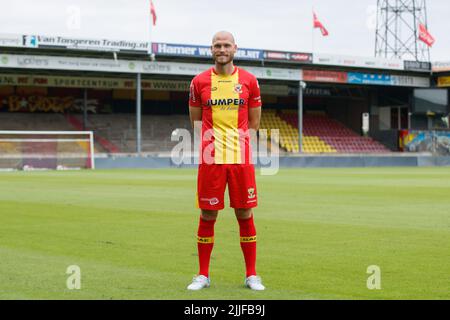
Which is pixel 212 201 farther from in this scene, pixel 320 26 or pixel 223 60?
pixel 320 26

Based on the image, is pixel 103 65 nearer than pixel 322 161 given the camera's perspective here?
Yes

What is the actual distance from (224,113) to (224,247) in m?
3.43

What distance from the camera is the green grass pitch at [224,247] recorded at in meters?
7.89

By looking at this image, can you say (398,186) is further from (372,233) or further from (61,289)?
(61,289)

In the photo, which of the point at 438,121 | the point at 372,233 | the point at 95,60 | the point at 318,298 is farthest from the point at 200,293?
the point at 438,121

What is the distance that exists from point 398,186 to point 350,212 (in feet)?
33.9

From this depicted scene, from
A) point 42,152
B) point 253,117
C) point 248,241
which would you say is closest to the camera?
point 248,241

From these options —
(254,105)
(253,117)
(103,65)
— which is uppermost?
(103,65)

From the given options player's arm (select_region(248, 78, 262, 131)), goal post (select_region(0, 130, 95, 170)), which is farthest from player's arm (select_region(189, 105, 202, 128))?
goal post (select_region(0, 130, 95, 170))

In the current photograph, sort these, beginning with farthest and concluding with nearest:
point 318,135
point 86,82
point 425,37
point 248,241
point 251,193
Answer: point 318,135 < point 425,37 < point 86,82 < point 248,241 < point 251,193

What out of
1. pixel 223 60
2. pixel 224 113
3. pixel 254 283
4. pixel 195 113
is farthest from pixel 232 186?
pixel 223 60

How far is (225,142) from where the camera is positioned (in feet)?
26.6

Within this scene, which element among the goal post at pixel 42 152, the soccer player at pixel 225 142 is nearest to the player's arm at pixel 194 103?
the soccer player at pixel 225 142

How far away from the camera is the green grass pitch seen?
25.9 feet
